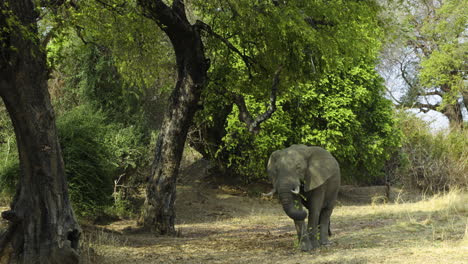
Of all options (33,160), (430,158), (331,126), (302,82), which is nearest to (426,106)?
(430,158)

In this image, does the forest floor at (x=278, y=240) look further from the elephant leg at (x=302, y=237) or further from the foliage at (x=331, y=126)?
the foliage at (x=331, y=126)

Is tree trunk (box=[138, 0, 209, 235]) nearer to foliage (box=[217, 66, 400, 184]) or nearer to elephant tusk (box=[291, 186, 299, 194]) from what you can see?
elephant tusk (box=[291, 186, 299, 194])

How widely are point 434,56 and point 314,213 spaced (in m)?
27.3

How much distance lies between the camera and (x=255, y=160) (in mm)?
20656

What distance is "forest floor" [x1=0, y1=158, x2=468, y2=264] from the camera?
8391 millimetres

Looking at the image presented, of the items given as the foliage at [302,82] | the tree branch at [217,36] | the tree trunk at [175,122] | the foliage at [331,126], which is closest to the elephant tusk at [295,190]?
the foliage at [302,82]

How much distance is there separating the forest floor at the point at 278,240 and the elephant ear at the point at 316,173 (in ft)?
3.93

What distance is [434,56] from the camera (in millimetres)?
33969

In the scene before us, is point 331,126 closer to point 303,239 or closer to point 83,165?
point 83,165

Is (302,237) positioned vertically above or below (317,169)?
below

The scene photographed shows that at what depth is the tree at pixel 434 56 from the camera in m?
33.3

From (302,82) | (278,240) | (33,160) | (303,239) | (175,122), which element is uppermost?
(302,82)

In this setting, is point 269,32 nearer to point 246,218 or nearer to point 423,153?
point 246,218

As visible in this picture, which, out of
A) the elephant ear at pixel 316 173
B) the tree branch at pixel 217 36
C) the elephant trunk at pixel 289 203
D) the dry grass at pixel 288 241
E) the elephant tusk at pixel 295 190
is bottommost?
the dry grass at pixel 288 241
